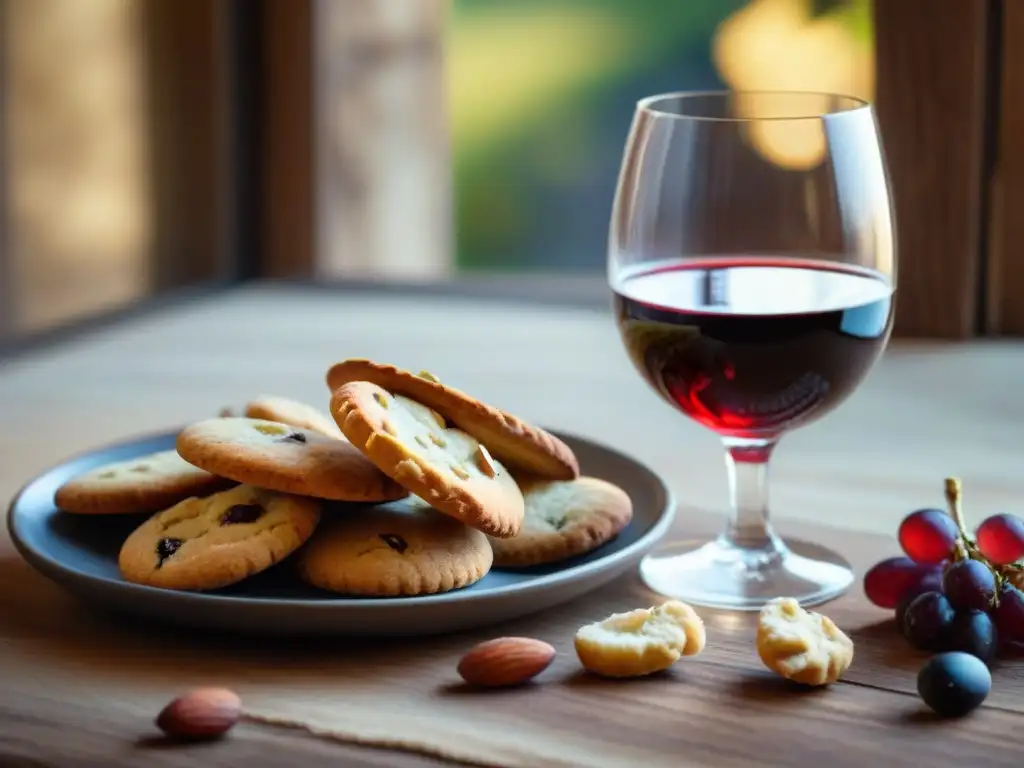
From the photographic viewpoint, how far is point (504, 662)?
0.85 meters

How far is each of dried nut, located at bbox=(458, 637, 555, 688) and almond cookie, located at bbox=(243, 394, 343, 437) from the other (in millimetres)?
213

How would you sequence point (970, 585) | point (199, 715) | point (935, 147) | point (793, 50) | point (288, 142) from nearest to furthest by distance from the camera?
1. point (199, 715)
2. point (970, 585)
3. point (935, 147)
4. point (793, 50)
5. point (288, 142)

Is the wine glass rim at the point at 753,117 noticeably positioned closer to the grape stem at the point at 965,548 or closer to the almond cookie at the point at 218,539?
the grape stem at the point at 965,548

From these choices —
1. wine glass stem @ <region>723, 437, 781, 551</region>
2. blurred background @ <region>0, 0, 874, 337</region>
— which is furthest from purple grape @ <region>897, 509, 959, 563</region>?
blurred background @ <region>0, 0, 874, 337</region>

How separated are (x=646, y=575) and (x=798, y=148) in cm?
30

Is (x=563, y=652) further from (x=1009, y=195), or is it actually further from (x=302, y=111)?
(x=302, y=111)

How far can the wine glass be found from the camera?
966 millimetres

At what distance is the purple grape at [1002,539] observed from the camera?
944mm

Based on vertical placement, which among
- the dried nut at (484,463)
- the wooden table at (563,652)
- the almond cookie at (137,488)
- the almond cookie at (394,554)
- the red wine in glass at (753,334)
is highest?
the red wine in glass at (753,334)

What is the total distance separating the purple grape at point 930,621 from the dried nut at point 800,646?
5 cm

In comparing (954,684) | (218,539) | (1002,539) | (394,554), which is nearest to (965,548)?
(1002,539)

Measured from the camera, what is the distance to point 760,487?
3.48 feet

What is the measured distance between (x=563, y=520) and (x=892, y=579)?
0.21 metres

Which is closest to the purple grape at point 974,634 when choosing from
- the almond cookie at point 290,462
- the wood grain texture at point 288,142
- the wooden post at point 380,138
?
the almond cookie at point 290,462
